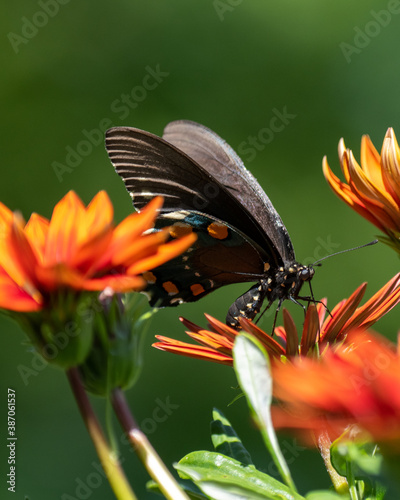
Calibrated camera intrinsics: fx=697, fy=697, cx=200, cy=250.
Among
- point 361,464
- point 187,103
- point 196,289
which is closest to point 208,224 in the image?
point 196,289

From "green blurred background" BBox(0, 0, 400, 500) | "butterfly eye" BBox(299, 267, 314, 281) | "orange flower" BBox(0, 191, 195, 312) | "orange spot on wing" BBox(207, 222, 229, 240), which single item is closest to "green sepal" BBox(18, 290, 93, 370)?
"orange flower" BBox(0, 191, 195, 312)

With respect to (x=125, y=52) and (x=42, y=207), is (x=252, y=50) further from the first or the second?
(x=42, y=207)

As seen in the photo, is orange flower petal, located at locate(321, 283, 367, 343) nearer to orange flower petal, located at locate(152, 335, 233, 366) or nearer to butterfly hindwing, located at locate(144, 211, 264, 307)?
orange flower petal, located at locate(152, 335, 233, 366)

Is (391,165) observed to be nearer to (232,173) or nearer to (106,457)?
(106,457)

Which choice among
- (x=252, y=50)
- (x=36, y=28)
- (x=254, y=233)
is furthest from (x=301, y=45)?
(x=254, y=233)

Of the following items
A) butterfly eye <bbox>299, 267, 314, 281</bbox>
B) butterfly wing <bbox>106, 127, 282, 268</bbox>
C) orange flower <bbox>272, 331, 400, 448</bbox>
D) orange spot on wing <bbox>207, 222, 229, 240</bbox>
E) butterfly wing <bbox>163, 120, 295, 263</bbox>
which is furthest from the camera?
butterfly wing <bbox>163, 120, 295, 263</bbox>
